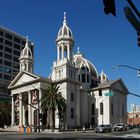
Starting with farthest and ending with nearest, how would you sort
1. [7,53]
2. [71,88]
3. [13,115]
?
[7,53] → [13,115] → [71,88]

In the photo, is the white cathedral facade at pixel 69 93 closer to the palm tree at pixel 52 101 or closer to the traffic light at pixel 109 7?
the palm tree at pixel 52 101

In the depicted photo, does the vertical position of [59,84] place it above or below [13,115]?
above

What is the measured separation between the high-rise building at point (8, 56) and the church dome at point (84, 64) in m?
39.9

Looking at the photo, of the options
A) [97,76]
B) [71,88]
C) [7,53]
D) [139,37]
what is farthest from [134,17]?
[7,53]

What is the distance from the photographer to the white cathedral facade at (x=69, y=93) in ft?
291

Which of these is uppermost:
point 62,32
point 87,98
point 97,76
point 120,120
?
point 62,32

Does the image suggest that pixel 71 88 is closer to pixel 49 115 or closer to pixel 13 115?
pixel 49 115

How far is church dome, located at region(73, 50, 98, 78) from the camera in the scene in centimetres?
10544

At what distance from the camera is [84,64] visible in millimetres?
106062

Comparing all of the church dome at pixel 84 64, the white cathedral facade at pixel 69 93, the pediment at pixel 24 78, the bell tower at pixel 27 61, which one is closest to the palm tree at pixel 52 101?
the white cathedral facade at pixel 69 93

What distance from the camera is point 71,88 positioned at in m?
89.5

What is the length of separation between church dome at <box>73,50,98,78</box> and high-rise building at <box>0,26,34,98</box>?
131ft

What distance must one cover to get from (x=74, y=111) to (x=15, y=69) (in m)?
68.3

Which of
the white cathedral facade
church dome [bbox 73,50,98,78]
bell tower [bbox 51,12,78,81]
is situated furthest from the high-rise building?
bell tower [bbox 51,12,78,81]
